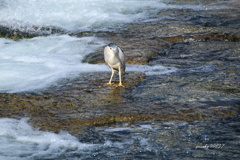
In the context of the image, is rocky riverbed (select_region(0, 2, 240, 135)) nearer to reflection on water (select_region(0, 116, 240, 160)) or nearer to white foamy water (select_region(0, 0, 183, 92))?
reflection on water (select_region(0, 116, 240, 160))

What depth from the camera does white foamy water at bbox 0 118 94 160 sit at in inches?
174

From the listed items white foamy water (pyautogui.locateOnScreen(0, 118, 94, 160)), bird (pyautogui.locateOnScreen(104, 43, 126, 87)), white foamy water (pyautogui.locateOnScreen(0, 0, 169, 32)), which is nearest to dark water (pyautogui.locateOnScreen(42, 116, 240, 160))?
white foamy water (pyautogui.locateOnScreen(0, 118, 94, 160))

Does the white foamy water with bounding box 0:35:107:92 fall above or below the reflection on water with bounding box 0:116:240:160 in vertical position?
above

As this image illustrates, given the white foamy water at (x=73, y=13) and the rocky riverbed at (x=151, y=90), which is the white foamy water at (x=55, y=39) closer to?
the white foamy water at (x=73, y=13)

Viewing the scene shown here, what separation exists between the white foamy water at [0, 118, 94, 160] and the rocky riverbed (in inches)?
6.0

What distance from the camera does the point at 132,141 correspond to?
4.60m

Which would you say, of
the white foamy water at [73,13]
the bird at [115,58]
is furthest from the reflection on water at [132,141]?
the white foamy water at [73,13]

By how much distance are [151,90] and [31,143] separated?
2.14m

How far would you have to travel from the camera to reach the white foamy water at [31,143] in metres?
4.42

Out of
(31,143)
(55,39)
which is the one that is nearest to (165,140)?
(31,143)

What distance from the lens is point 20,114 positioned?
5.24m

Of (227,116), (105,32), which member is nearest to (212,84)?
(227,116)

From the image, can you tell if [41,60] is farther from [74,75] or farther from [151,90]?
[151,90]

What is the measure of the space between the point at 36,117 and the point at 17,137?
44cm
